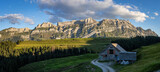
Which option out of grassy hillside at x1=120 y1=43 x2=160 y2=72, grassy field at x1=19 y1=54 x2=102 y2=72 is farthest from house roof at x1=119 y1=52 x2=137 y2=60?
grassy field at x1=19 y1=54 x2=102 y2=72

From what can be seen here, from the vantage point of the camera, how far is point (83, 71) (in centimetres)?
5094

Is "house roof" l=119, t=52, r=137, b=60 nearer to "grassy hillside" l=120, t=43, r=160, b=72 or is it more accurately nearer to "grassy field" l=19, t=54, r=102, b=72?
"grassy hillside" l=120, t=43, r=160, b=72

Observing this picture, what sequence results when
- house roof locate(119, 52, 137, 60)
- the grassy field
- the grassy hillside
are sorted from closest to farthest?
the grassy hillside → the grassy field → house roof locate(119, 52, 137, 60)

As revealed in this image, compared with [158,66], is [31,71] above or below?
below

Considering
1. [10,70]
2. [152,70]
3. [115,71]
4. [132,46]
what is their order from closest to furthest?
[152,70]
[115,71]
[10,70]
[132,46]

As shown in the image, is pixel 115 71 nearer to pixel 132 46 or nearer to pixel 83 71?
pixel 83 71

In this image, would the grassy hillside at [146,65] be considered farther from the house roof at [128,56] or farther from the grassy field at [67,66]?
the grassy field at [67,66]

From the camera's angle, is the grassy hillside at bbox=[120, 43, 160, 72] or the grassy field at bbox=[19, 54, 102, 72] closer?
the grassy hillside at bbox=[120, 43, 160, 72]

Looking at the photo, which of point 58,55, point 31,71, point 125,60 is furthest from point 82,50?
point 125,60

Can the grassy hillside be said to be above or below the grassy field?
above

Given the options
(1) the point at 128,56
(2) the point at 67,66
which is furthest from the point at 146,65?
(2) the point at 67,66

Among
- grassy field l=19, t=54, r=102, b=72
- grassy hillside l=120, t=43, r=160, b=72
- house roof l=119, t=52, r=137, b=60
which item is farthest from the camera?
house roof l=119, t=52, r=137, b=60

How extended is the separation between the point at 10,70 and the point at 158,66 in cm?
10201

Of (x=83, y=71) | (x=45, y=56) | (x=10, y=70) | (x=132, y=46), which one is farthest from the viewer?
(x=45, y=56)
